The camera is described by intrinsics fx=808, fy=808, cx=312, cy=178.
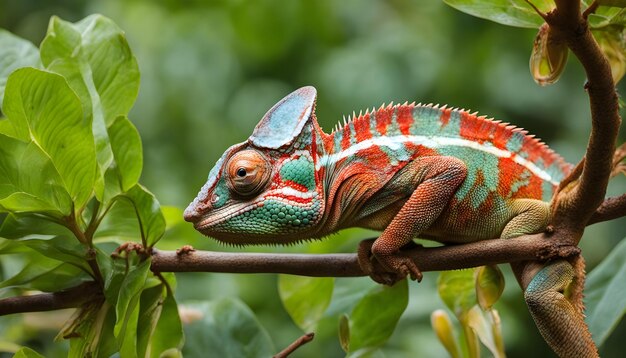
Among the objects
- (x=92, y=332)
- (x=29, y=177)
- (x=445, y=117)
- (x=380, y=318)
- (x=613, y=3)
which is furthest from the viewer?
(x=380, y=318)

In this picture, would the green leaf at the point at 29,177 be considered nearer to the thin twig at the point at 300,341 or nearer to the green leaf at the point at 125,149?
the green leaf at the point at 125,149

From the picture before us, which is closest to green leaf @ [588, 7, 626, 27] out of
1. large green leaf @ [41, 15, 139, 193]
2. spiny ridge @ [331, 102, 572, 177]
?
spiny ridge @ [331, 102, 572, 177]

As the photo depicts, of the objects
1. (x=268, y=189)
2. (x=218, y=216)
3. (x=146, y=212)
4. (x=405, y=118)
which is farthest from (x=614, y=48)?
(x=146, y=212)

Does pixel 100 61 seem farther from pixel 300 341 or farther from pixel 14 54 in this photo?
pixel 300 341

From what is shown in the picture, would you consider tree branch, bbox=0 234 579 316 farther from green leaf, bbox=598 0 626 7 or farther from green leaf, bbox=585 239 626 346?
green leaf, bbox=598 0 626 7

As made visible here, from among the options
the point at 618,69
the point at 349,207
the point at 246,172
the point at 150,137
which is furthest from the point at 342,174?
the point at 150,137

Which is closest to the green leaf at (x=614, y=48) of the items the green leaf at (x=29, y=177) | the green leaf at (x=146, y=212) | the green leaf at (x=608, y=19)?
the green leaf at (x=608, y=19)
